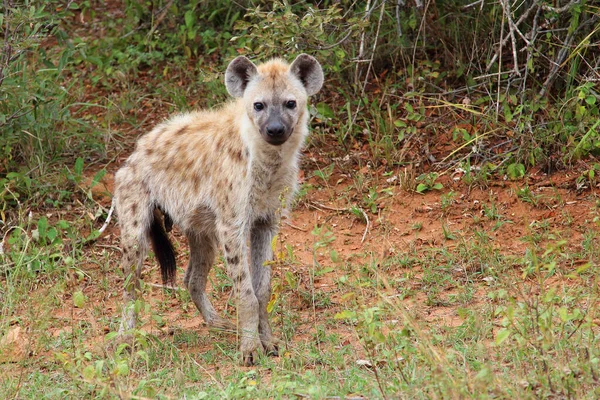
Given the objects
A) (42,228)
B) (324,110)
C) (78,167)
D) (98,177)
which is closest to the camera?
(42,228)

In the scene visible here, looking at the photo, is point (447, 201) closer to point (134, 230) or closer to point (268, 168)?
point (268, 168)

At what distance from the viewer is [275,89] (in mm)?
4750

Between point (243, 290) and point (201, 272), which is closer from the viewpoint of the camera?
point (243, 290)

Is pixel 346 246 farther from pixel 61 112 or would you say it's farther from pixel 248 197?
pixel 61 112

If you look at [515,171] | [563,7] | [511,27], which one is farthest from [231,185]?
[563,7]

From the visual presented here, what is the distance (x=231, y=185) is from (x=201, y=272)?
0.71 m

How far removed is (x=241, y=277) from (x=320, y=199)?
189 centimetres

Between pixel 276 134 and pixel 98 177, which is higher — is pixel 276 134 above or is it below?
above

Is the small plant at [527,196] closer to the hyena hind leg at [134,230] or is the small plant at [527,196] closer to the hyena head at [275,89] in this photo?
the hyena head at [275,89]

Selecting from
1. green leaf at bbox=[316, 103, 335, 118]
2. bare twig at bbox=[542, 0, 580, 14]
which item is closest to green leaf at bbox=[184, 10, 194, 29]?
green leaf at bbox=[316, 103, 335, 118]

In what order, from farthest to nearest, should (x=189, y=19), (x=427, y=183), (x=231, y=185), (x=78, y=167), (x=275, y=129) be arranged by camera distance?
(x=189, y=19), (x=78, y=167), (x=427, y=183), (x=231, y=185), (x=275, y=129)

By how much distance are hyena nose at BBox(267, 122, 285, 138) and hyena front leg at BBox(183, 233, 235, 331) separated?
3.12 ft

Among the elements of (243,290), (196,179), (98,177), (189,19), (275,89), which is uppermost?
(275,89)

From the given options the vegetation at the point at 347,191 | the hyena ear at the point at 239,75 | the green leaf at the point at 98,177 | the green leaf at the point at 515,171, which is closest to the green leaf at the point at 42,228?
the vegetation at the point at 347,191
